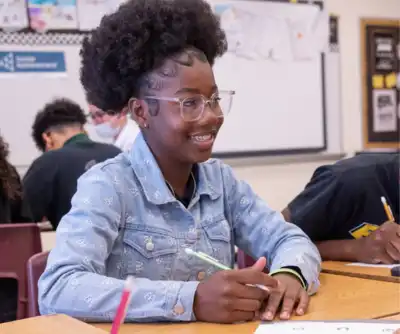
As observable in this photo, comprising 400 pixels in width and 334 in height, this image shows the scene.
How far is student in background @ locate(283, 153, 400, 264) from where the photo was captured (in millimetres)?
1926

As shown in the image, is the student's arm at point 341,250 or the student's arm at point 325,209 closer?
the student's arm at point 341,250

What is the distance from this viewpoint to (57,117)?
3701 millimetres

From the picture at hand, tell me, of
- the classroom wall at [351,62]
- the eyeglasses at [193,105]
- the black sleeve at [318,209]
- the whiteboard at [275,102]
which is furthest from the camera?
the classroom wall at [351,62]

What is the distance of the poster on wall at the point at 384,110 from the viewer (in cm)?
510

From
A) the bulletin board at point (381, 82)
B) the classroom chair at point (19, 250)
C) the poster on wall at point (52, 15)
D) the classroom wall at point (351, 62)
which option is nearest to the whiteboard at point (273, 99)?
the classroom wall at point (351, 62)

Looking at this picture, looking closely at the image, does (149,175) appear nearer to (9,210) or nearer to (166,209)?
(166,209)

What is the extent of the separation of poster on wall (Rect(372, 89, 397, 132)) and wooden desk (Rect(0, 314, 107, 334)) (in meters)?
4.38

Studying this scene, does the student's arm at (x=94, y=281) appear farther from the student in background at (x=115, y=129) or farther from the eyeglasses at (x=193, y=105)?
the student in background at (x=115, y=129)

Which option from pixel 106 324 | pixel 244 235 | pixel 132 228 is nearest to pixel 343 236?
pixel 244 235

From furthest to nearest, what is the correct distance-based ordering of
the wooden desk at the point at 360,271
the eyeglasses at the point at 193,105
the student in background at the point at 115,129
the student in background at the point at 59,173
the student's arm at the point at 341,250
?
the student in background at the point at 115,129 < the student in background at the point at 59,173 < the student's arm at the point at 341,250 < the wooden desk at the point at 360,271 < the eyeglasses at the point at 193,105

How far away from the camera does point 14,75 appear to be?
3.78 meters

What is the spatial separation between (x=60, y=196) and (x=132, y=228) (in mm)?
2028

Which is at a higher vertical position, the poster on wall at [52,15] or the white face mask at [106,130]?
the poster on wall at [52,15]

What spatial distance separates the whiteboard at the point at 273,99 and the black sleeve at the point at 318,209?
2.45 meters
